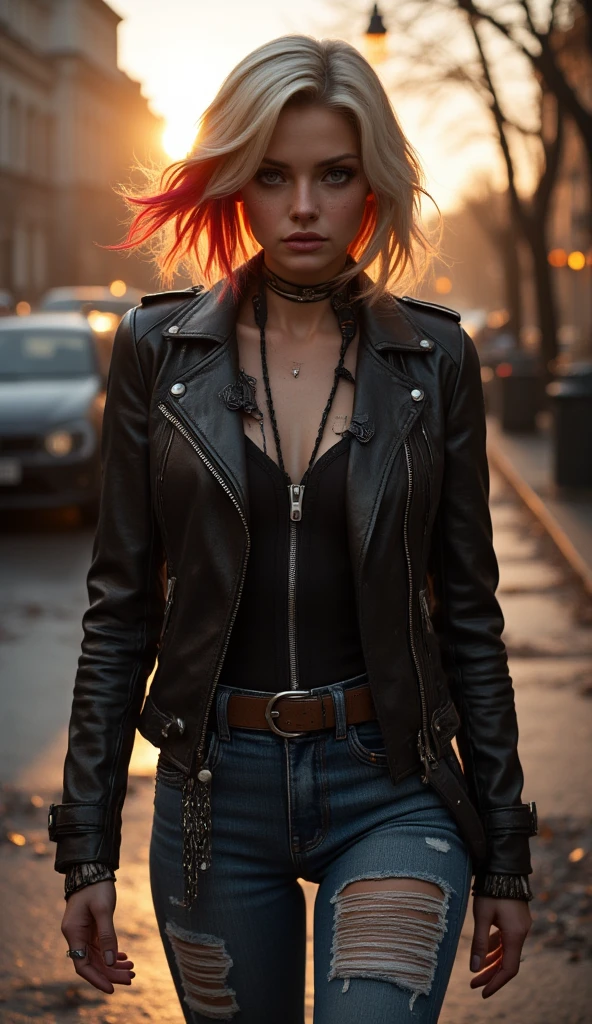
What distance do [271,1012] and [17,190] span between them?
204ft

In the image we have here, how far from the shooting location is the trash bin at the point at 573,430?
582 inches

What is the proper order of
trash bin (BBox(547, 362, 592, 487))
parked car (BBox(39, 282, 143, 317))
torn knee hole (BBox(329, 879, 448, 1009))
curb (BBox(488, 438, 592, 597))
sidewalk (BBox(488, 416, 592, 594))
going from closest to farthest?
torn knee hole (BBox(329, 879, 448, 1009)) < curb (BBox(488, 438, 592, 597)) < sidewalk (BBox(488, 416, 592, 594)) < trash bin (BBox(547, 362, 592, 487)) < parked car (BBox(39, 282, 143, 317))

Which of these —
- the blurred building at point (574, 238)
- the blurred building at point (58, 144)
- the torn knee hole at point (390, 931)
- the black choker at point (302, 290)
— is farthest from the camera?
the blurred building at point (58, 144)

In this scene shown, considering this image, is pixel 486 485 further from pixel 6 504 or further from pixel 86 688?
pixel 6 504

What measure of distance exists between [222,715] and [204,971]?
415mm

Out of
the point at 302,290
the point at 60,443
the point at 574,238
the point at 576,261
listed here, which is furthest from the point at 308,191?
the point at 574,238

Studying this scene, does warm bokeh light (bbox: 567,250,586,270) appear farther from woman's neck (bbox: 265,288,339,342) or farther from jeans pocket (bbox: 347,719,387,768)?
jeans pocket (bbox: 347,719,387,768)

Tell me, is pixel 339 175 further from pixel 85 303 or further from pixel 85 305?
pixel 85 303

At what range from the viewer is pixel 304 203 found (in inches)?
97.0

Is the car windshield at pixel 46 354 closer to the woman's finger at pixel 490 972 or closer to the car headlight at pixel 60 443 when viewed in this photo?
the car headlight at pixel 60 443

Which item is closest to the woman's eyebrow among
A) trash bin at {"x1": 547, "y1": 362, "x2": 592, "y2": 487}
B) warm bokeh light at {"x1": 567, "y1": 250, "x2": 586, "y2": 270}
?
trash bin at {"x1": 547, "y1": 362, "x2": 592, "y2": 487}

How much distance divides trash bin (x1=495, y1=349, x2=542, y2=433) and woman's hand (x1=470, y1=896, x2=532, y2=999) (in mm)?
19185

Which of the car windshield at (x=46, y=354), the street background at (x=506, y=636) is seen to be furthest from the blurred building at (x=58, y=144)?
the car windshield at (x=46, y=354)

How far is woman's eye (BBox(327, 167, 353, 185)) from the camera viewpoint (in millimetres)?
2506
